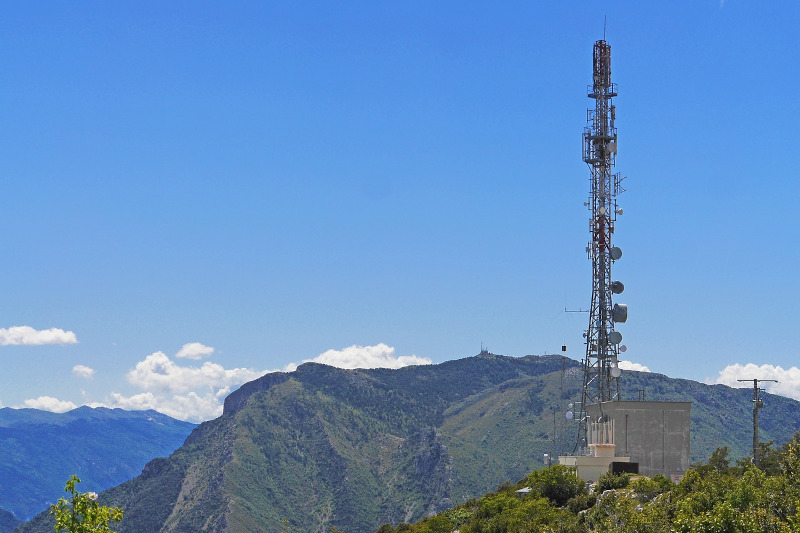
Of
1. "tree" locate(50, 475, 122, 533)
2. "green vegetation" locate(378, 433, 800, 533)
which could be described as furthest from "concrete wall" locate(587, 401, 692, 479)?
"tree" locate(50, 475, 122, 533)

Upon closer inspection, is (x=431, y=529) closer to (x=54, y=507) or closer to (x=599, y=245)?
(x=599, y=245)

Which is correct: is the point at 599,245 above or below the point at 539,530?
above

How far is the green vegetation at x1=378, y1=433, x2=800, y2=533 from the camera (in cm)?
3416

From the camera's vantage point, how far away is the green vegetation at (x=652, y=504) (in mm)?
34156

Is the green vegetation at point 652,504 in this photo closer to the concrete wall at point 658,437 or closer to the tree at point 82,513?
the concrete wall at point 658,437

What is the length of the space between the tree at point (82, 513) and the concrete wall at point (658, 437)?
98.5 feet

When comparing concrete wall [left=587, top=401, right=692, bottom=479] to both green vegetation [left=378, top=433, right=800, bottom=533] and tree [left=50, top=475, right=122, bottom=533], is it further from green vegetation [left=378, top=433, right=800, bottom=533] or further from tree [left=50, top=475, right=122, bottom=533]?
tree [left=50, top=475, right=122, bottom=533]

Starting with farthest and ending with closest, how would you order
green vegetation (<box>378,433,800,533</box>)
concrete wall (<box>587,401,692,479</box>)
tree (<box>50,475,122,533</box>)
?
1. concrete wall (<box>587,401,692,479</box>)
2. green vegetation (<box>378,433,800,533</box>)
3. tree (<box>50,475,122,533</box>)

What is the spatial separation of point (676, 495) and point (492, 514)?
544 inches

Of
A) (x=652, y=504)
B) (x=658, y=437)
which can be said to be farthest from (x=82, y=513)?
(x=658, y=437)

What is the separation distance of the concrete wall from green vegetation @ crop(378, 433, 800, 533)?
2.28 m

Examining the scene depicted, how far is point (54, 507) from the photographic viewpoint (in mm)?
30750

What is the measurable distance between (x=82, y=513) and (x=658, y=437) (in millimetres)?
31933

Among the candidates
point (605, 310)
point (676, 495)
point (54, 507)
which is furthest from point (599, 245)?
point (54, 507)
